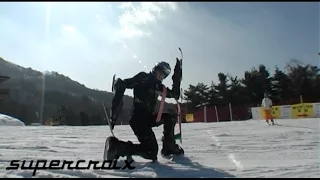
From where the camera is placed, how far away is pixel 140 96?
5.25 m

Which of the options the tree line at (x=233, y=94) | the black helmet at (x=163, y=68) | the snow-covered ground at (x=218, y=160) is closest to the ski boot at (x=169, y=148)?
the snow-covered ground at (x=218, y=160)

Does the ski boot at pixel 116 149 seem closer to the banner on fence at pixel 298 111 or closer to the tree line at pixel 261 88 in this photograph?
the banner on fence at pixel 298 111

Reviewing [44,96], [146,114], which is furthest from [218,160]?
[44,96]

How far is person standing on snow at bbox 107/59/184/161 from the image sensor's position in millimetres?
4816

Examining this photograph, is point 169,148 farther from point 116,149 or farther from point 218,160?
point 116,149

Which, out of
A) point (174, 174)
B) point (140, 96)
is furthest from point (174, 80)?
point (174, 174)

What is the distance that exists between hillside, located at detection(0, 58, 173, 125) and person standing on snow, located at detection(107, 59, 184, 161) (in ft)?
138

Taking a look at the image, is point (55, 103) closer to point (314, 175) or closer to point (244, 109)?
point (244, 109)

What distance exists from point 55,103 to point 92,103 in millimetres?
8726

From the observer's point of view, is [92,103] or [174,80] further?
[92,103]

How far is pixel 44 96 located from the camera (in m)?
82.4

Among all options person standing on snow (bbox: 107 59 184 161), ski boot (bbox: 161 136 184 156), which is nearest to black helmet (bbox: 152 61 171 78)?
person standing on snow (bbox: 107 59 184 161)

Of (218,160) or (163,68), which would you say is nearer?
(218,160)

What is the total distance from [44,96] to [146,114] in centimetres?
8210
